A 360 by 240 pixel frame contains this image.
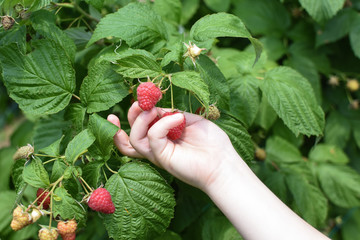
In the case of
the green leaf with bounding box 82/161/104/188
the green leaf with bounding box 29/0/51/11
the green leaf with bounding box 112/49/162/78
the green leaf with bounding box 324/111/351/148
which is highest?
the green leaf with bounding box 29/0/51/11

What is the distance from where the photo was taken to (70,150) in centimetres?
88

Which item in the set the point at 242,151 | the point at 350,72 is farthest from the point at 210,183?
the point at 350,72

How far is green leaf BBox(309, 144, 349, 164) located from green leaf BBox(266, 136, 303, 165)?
0.19m

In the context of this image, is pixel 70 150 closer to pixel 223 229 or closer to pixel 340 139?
pixel 223 229

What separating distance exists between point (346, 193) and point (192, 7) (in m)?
1.20

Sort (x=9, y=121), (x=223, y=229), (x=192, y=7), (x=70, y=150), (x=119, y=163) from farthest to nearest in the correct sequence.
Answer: (x=9, y=121) → (x=192, y=7) → (x=223, y=229) → (x=119, y=163) → (x=70, y=150)

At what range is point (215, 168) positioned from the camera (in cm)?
91

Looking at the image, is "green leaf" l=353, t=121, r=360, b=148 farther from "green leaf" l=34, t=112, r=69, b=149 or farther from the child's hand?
"green leaf" l=34, t=112, r=69, b=149

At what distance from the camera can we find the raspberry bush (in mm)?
871

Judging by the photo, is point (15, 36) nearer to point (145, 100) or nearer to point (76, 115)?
point (76, 115)

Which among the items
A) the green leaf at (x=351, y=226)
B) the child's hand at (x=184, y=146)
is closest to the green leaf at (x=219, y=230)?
the child's hand at (x=184, y=146)

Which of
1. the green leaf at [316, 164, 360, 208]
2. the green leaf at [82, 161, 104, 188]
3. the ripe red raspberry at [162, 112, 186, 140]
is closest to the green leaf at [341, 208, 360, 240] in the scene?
the green leaf at [316, 164, 360, 208]

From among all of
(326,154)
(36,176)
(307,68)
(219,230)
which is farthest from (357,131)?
(36,176)

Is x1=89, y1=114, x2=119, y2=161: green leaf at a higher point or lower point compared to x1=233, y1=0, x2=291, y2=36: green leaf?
higher
